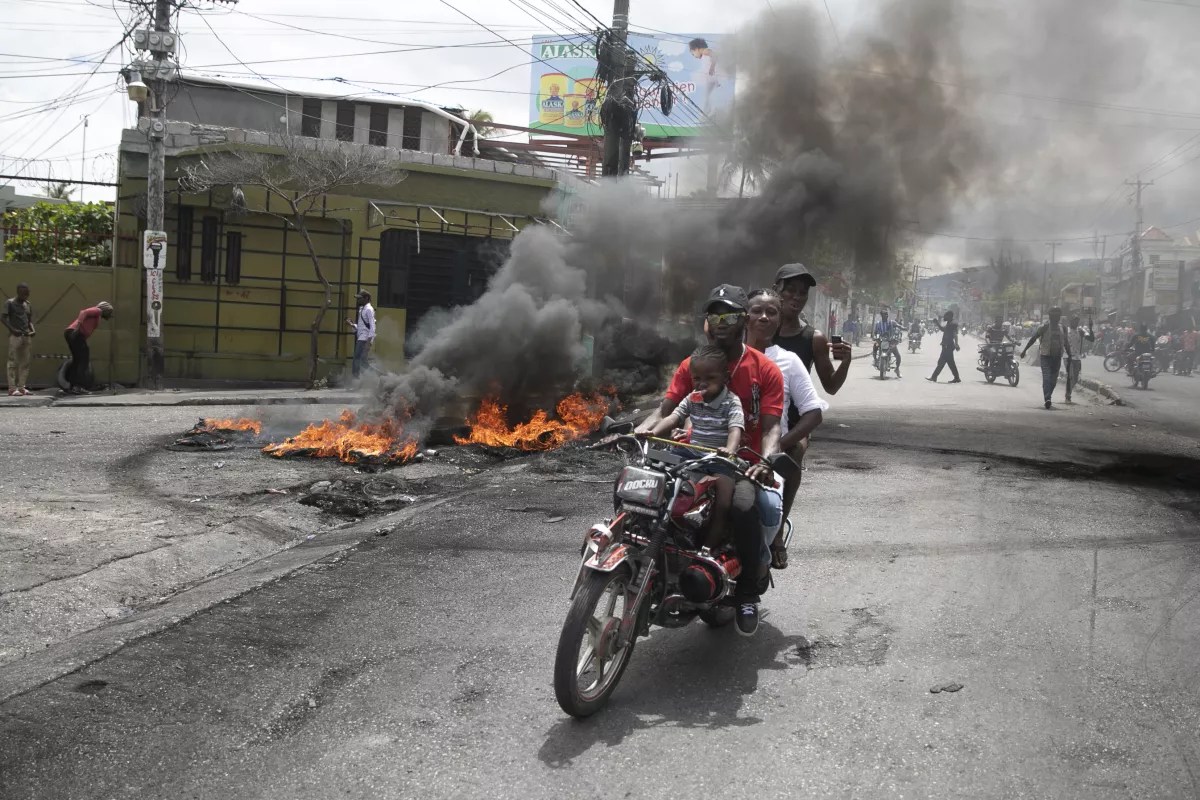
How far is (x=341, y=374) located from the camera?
64.7 ft

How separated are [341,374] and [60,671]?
52.6 ft

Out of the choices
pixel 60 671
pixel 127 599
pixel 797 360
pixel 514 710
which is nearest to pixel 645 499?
pixel 514 710

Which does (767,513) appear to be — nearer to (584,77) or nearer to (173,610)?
(173,610)

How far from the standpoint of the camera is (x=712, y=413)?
434cm

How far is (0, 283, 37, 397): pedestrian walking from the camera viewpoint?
572 inches

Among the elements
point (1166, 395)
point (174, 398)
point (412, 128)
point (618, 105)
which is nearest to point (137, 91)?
point (174, 398)

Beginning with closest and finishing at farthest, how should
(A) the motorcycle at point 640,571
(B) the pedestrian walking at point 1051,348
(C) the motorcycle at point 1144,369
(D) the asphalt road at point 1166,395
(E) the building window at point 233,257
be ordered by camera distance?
(A) the motorcycle at point 640,571 → (B) the pedestrian walking at point 1051,348 → (D) the asphalt road at point 1166,395 → (E) the building window at point 233,257 → (C) the motorcycle at point 1144,369

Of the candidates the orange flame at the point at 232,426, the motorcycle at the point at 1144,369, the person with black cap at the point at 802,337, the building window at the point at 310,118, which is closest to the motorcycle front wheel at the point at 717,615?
the person with black cap at the point at 802,337

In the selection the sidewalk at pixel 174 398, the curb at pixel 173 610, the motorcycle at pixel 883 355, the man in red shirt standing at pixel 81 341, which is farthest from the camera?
the motorcycle at pixel 883 355

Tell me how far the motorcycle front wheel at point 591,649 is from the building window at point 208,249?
17495 mm

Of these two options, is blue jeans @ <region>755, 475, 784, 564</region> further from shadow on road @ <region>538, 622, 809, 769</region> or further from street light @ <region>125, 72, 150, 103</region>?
street light @ <region>125, 72, 150, 103</region>

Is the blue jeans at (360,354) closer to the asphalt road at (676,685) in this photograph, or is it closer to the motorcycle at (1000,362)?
the asphalt road at (676,685)

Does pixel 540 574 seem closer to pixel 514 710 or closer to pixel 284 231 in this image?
pixel 514 710

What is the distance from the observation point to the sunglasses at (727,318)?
428 centimetres
